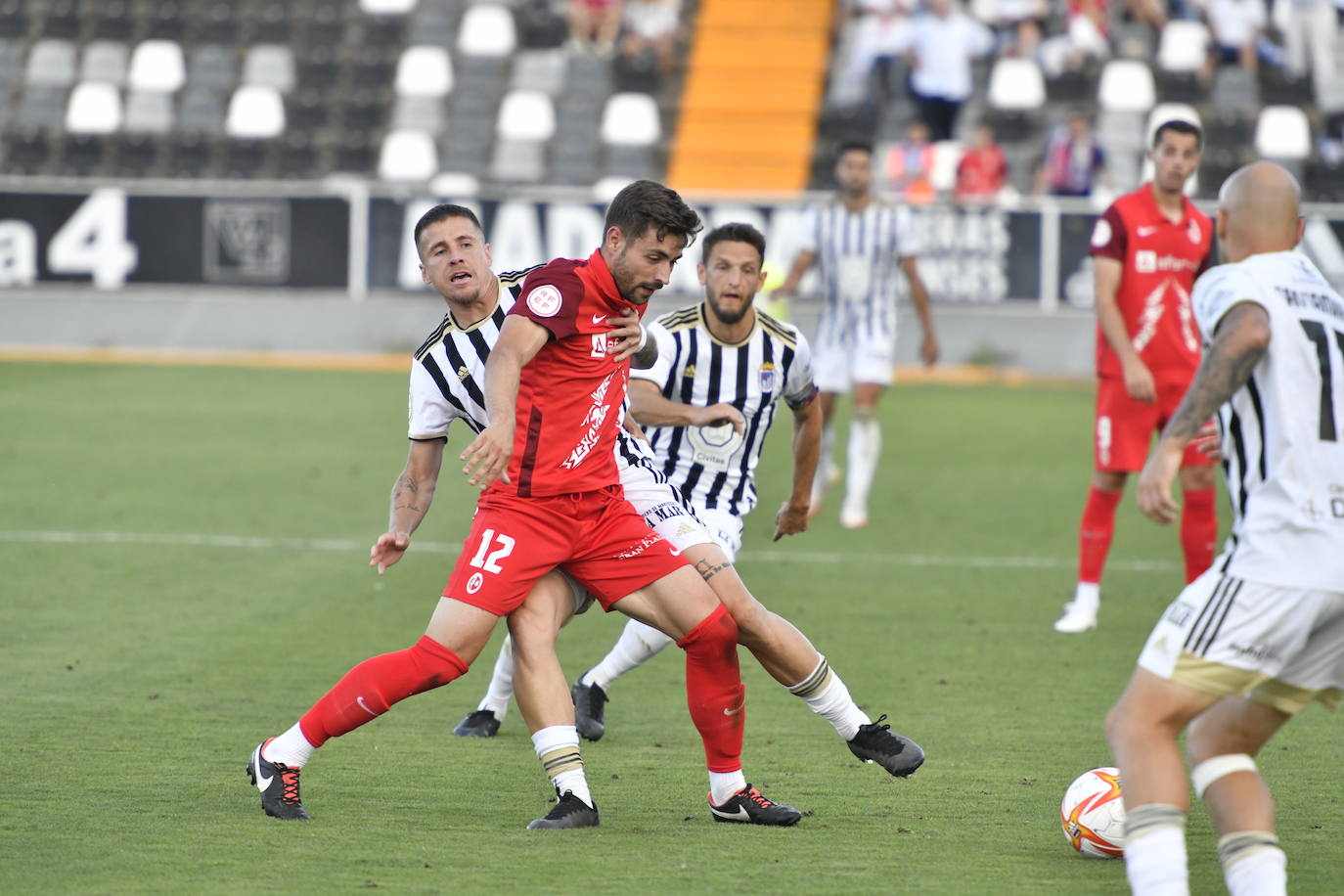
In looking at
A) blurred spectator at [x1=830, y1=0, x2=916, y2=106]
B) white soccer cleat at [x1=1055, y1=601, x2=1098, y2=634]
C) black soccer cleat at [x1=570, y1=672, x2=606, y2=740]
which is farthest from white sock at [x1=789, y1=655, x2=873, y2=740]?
blurred spectator at [x1=830, y1=0, x2=916, y2=106]

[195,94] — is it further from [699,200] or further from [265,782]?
[265,782]

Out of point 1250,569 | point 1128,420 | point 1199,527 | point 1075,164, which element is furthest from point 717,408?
point 1075,164

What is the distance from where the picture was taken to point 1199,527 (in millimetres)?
8156

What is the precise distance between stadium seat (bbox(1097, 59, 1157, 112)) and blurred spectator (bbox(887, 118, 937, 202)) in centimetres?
Answer: 254

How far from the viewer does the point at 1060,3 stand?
23.9 meters

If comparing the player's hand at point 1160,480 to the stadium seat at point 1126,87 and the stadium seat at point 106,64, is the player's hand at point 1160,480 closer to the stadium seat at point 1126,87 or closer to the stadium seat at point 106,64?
the stadium seat at point 1126,87

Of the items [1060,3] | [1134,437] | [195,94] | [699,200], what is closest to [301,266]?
[699,200]

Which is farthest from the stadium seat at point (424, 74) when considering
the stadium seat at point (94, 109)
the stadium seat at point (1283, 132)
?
the stadium seat at point (1283, 132)

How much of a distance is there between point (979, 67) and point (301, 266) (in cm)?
972

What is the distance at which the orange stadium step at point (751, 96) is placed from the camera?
2381 centimetres

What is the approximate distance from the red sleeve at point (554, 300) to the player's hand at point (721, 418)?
841 millimetres

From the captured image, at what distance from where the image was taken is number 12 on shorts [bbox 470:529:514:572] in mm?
4891

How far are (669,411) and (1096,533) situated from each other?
124 inches

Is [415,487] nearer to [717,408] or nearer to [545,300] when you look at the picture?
[545,300]
